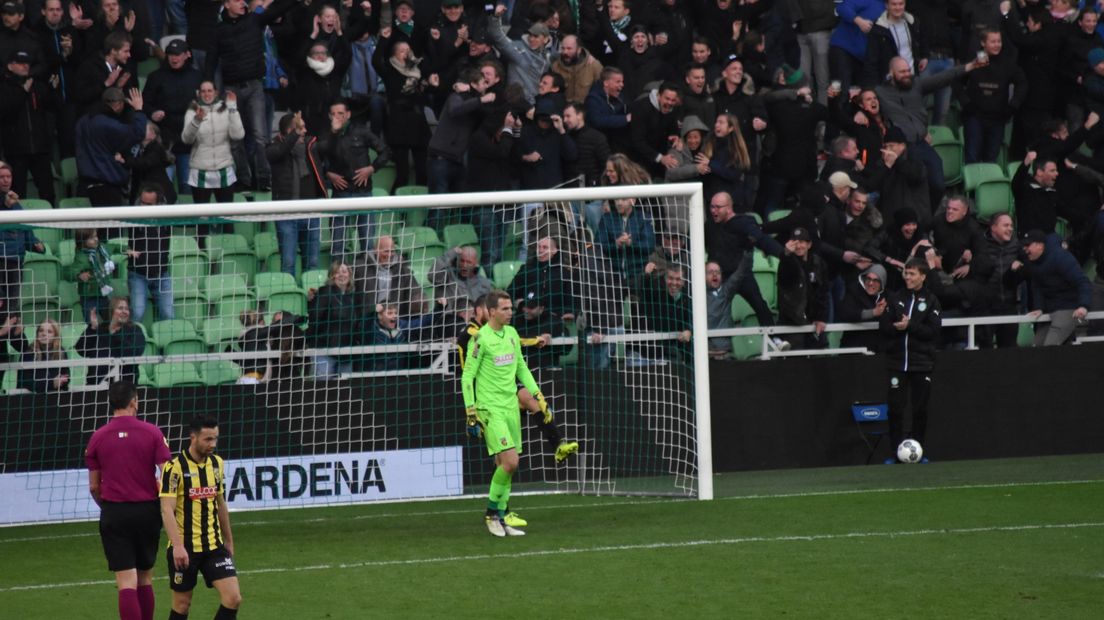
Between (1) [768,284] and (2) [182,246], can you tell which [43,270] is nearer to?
(2) [182,246]

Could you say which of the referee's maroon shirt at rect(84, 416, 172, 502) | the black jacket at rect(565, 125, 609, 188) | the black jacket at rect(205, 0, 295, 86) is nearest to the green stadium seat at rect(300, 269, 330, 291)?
the black jacket at rect(205, 0, 295, 86)

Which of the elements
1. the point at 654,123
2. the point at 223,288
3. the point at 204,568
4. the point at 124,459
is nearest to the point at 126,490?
the point at 124,459

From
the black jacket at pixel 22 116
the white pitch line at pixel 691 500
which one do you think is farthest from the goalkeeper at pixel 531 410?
the black jacket at pixel 22 116

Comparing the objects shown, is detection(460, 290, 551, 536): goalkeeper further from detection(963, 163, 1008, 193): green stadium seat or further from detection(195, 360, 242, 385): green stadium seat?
detection(963, 163, 1008, 193): green stadium seat

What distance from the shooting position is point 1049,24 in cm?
1822

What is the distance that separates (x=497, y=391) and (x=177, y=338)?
354 centimetres

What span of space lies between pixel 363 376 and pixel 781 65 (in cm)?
685

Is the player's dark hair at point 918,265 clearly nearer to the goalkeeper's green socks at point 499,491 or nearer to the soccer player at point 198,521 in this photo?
the goalkeeper's green socks at point 499,491

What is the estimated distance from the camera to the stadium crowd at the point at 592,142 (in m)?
14.6

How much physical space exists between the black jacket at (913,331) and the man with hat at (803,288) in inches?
27.4

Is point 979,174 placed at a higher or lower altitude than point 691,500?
higher

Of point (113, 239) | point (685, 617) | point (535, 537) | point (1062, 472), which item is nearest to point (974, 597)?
point (685, 617)

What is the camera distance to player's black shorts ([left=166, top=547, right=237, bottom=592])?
323 inches

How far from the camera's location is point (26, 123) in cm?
1578
